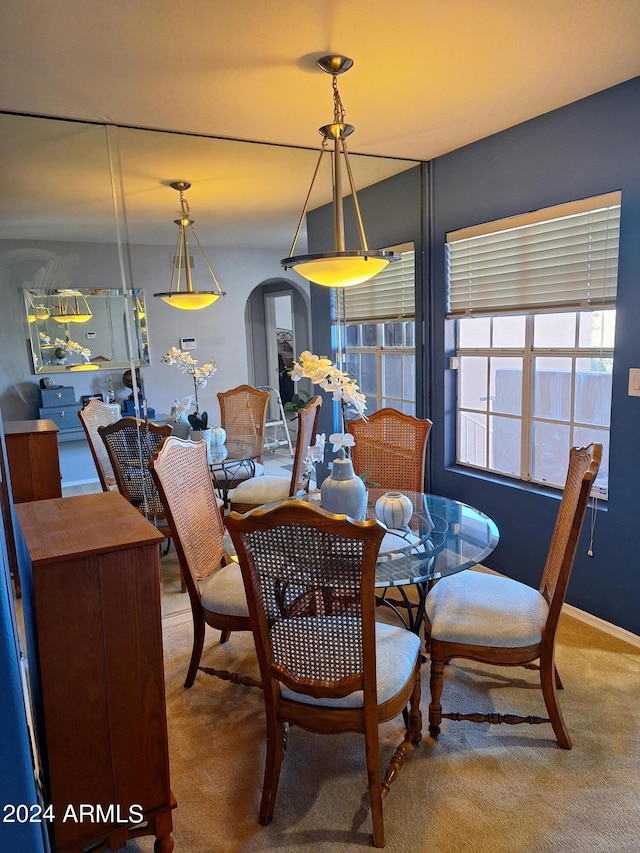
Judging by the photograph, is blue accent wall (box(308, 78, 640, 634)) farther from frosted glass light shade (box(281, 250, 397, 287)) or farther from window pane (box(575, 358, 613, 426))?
frosted glass light shade (box(281, 250, 397, 287))

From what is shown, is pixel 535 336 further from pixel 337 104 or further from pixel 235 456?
pixel 235 456

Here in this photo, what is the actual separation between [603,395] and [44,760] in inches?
105

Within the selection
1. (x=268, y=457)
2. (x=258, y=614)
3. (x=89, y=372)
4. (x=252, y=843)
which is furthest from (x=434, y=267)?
(x=252, y=843)

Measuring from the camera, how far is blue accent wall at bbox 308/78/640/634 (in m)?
2.49

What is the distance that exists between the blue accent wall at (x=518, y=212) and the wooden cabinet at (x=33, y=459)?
5.66 feet

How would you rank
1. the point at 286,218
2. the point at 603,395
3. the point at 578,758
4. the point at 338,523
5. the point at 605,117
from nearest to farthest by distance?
the point at 338,523 < the point at 578,758 < the point at 605,117 < the point at 603,395 < the point at 286,218

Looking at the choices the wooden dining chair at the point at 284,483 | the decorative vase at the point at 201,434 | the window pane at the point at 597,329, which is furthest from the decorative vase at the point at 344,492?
the window pane at the point at 597,329

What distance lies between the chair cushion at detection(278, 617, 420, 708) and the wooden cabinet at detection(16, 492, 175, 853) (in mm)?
402

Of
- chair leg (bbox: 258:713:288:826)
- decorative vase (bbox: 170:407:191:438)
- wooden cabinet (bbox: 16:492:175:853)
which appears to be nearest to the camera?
wooden cabinet (bbox: 16:492:175:853)

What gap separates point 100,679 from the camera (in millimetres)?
1441

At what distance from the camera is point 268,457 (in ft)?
11.5

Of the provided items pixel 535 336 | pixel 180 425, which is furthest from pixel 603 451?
pixel 180 425

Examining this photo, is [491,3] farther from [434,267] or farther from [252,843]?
[252,843]

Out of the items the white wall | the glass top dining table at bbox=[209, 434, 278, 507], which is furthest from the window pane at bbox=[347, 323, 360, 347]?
the glass top dining table at bbox=[209, 434, 278, 507]
